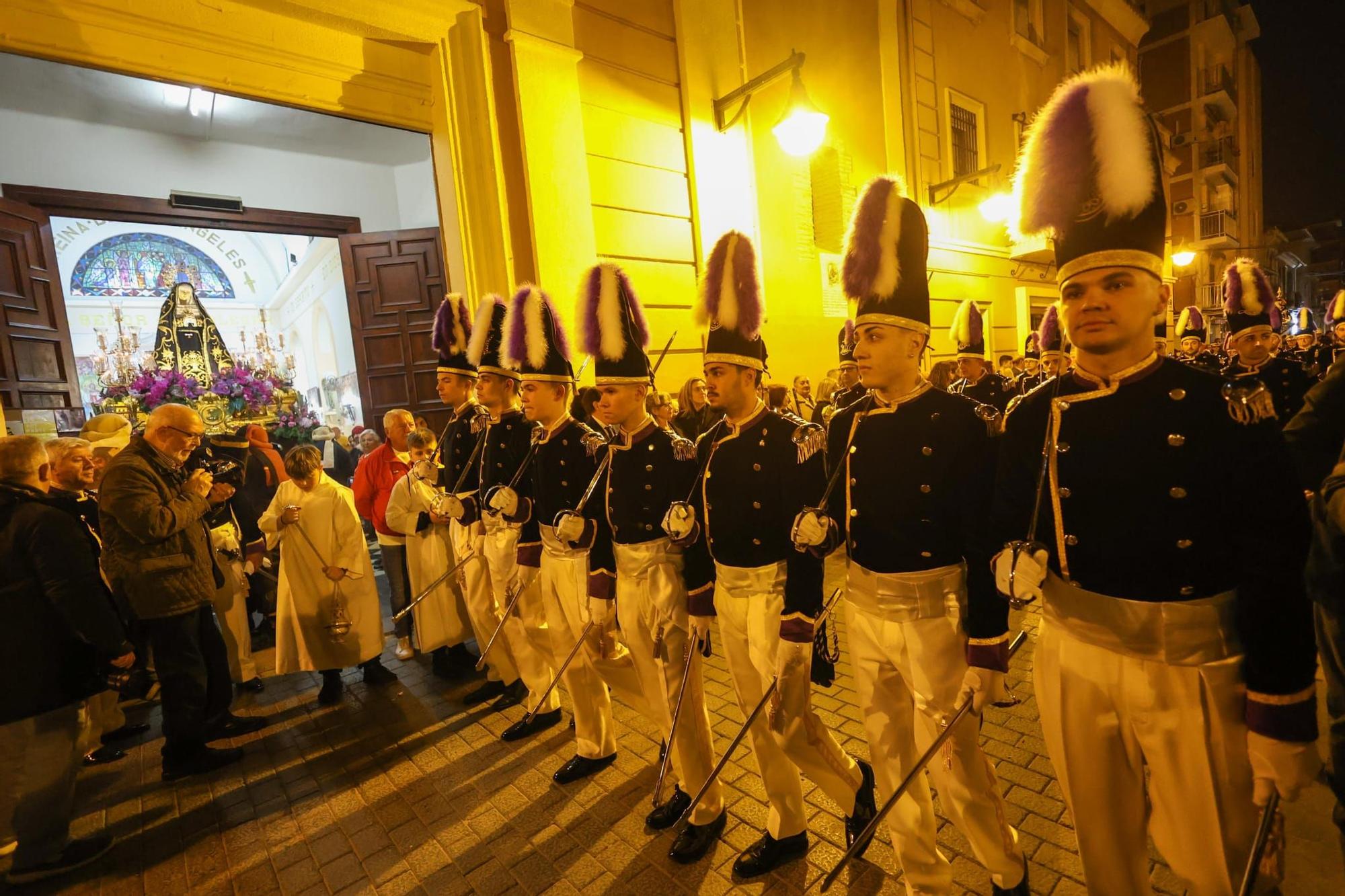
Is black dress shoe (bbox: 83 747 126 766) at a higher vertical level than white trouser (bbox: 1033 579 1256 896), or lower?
lower

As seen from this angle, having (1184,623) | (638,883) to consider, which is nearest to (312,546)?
(638,883)

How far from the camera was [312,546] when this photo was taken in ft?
16.3

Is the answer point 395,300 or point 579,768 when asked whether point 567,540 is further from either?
point 395,300

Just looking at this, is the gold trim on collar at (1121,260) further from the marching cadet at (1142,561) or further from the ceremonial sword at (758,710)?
the ceremonial sword at (758,710)

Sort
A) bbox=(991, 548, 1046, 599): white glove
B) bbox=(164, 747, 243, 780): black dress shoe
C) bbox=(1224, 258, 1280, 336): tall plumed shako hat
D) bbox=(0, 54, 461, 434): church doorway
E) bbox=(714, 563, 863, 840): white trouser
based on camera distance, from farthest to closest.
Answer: bbox=(0, 54, 461, 434): church doorway → bbox=(1224, 258, 1280, 336): tall plumed shako hat → bbox=(164, 747, 243, 780): black dress shoe → bbox=(714, 563, 863, 840): white trouser → bbox=(991, 548, 1046, 599): white glove

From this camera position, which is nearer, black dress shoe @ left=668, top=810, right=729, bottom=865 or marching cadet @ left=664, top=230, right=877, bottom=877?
marching cadet @ left=664, top=230, right=877, bottom=877

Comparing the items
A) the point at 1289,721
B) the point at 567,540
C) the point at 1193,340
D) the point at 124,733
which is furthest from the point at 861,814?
the point at 1193,340

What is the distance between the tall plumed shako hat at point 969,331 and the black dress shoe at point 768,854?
6175mm

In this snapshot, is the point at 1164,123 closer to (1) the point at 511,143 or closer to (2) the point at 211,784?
(1) the point at 511,143

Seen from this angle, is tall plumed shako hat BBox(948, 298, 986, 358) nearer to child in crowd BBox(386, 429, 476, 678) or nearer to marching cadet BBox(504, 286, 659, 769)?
marching cadet BBox(504, 286, 659, 769)

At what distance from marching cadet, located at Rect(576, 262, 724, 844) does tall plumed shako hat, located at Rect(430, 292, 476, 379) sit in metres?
2.18

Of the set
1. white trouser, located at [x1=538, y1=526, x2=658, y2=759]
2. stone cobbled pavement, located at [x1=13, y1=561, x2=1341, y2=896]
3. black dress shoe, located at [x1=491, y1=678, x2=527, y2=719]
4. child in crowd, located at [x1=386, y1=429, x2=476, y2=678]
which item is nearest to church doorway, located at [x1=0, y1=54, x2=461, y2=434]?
child in crowd, located at [x1=386, y1=429, x2=476, y2=678]

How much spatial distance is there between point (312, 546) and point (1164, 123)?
33.1m

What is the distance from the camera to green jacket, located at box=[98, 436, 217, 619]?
3760 mm
